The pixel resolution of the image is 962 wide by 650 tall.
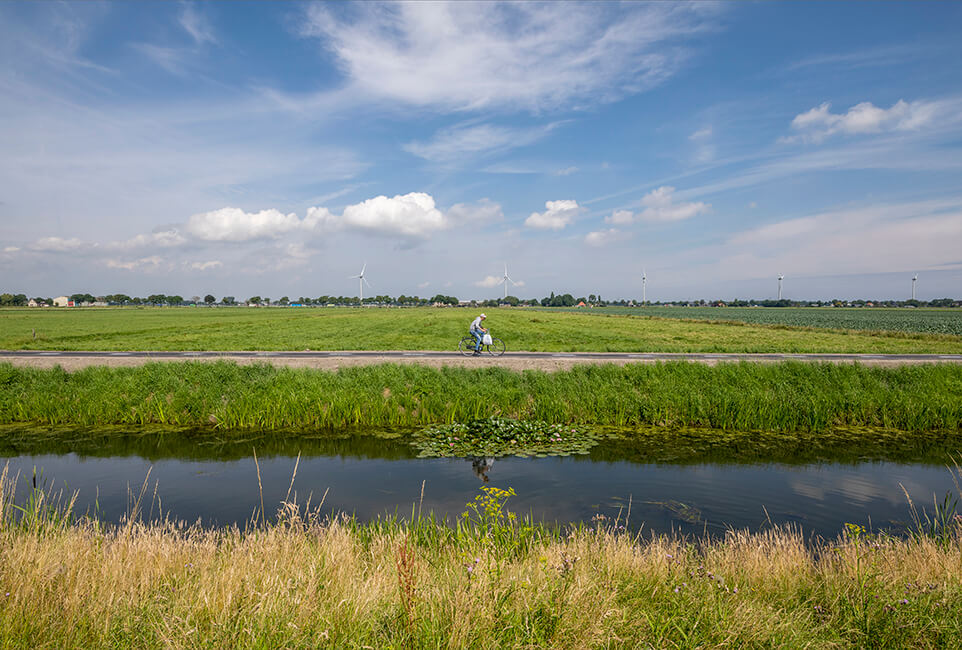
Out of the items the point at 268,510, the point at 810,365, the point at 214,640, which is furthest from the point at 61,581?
the point at 810,365

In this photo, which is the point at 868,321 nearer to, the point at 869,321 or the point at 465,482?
the point at 869,321

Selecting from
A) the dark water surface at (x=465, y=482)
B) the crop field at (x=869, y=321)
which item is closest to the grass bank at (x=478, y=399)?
the dark water surface at (x=465, y=482)

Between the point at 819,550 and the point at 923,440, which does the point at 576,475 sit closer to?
the point at 819,550

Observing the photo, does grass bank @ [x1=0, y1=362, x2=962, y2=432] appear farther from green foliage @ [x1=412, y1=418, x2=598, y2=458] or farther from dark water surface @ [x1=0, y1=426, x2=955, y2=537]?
dark water surface @ [x1=0, y1=426, x2=955, y2=537]

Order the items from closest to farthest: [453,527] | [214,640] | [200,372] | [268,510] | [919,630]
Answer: [214,640], [919,630], [453,527], [268,510], [200,372]

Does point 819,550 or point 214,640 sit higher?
point 214,640

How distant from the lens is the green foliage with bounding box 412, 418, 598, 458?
15.6m

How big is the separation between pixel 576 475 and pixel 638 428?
5772 mm

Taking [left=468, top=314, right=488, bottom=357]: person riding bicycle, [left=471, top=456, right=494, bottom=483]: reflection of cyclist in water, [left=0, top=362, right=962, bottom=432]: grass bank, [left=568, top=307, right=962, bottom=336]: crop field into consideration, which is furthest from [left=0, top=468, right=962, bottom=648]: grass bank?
[left=568, top=307, right=962, bottom=336]: crop field

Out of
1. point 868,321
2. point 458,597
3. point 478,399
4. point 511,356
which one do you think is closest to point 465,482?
point 478,399

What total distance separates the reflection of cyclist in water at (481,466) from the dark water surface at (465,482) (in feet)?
0.29

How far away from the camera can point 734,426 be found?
18547 mm

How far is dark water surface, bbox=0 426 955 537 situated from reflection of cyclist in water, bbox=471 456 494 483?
9 centimetres

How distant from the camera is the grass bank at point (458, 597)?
4.52 metres
